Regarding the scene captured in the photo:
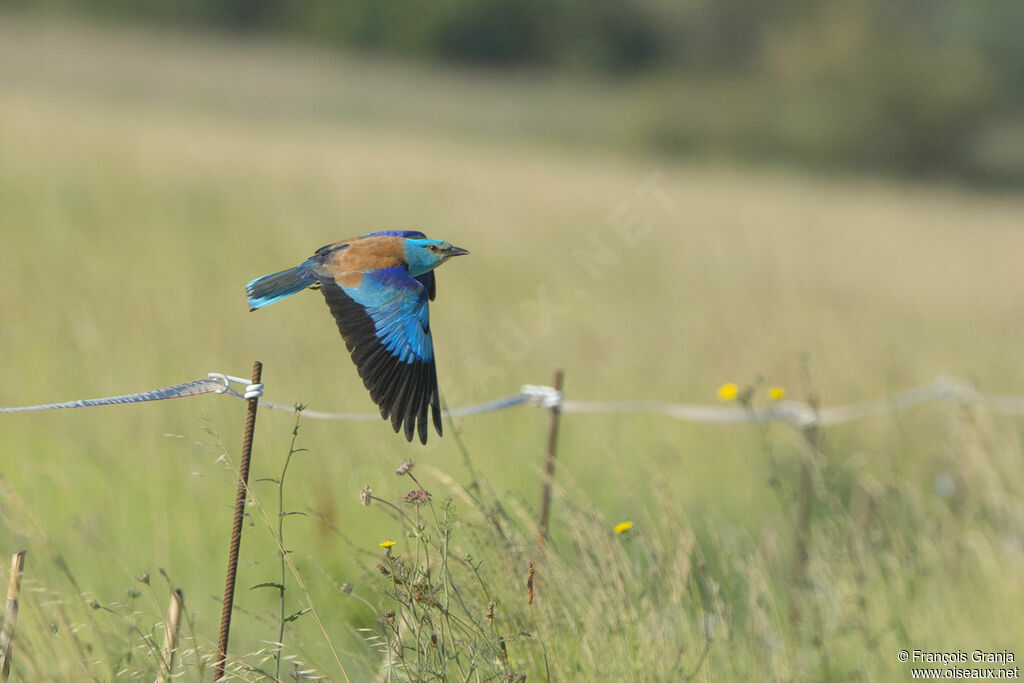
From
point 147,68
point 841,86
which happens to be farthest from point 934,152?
point 147,68

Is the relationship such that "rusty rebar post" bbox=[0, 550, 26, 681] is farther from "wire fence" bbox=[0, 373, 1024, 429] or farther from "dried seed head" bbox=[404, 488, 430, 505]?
"dried seed head" bbox=[404, 488, 430, 505]

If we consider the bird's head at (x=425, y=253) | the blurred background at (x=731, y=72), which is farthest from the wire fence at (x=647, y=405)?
the blurred background at (x=731, y=72)

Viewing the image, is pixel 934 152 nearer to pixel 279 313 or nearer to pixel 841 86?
pixel 841 86

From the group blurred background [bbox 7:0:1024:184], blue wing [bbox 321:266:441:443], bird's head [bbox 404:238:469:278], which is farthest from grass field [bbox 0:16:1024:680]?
blurred background [bbox 7:0:1024:184]

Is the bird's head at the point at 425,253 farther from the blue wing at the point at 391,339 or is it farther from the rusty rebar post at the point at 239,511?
the rusty rebar post at the point at 239,511

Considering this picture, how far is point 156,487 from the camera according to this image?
10.2 feet

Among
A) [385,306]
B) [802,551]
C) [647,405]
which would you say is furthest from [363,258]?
[802,551]

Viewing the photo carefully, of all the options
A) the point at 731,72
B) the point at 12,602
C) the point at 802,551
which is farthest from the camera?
the point at 731,72

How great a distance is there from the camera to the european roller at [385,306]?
1.57 metres

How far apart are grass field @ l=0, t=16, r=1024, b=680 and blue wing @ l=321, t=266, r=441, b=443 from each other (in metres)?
0.21

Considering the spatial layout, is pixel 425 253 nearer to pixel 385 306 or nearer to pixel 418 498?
pixel 385 306

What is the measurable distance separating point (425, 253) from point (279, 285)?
0.82ft

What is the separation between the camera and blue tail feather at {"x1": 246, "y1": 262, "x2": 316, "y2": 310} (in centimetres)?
167

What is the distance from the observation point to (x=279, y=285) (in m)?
1.69
